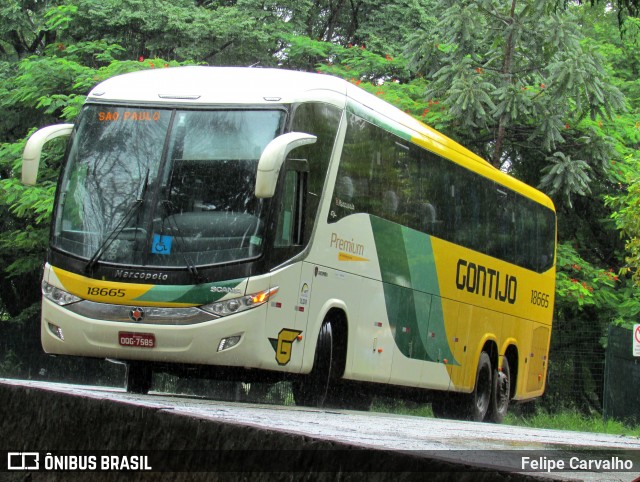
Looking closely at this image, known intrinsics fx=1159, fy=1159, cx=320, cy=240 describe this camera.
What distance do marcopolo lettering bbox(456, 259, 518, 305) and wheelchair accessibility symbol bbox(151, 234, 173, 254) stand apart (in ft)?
19.8

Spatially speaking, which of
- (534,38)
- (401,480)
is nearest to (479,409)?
(534,38)

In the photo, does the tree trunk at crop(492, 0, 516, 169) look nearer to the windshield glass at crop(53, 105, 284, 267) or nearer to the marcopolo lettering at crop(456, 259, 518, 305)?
the marcopolo lettering at crop(456, 259, 518, 305)

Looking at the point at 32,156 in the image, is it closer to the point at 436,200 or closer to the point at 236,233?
the point at 236,233

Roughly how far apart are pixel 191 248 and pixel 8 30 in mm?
17185

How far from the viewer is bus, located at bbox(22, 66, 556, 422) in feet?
35.3

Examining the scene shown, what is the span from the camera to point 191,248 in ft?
35.9

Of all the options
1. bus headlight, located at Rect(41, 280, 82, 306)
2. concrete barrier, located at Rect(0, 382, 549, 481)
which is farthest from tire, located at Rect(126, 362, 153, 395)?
concrete barrier, located at Rect(0, 382, 549, 481)

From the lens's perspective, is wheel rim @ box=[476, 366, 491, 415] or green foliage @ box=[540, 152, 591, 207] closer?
wheel rim @ box=[476, 366, 491, 415]

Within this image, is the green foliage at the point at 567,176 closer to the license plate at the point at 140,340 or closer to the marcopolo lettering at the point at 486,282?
the marcopolo lettering at the point at 486,282

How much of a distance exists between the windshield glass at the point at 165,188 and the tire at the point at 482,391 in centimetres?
699

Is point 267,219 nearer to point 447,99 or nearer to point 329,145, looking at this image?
point 329,145

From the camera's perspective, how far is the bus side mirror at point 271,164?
1045 centimetres

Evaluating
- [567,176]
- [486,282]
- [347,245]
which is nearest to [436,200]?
[486,282]

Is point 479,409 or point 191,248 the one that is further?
point 479,409
